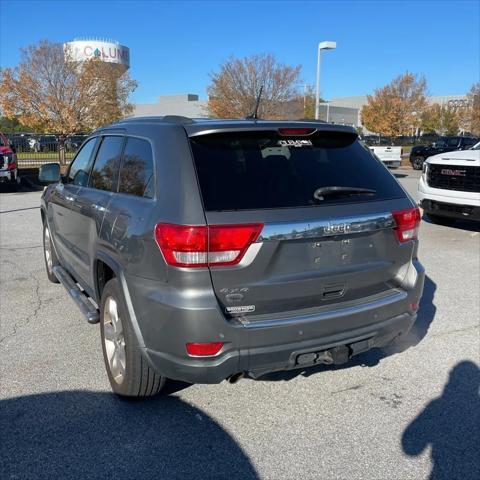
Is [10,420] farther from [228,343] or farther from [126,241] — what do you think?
[228,343]

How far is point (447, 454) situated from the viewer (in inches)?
109

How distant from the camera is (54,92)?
2264 cm

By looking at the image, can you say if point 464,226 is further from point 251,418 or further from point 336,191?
point 251,418

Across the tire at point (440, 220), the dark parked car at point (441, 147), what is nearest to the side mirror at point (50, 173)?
the tire at point (440, 220)

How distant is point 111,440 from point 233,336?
3.25 feet

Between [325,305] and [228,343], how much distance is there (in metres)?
0.64

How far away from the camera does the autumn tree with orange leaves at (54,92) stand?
73.5 feet

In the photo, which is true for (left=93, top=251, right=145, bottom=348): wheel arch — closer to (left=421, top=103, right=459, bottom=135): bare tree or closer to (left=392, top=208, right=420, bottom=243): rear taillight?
(left=392, top=208, right=420, bottom=243): rear taillight

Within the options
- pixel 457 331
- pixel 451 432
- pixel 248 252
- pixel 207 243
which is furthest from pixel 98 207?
pixel 457 331

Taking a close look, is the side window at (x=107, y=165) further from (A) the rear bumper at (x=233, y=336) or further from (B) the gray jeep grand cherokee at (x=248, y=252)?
(A) the rear bumper at (x=233, y=336)

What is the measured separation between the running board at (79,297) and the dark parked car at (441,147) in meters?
22.7

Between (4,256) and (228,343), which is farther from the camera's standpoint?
(4,256)

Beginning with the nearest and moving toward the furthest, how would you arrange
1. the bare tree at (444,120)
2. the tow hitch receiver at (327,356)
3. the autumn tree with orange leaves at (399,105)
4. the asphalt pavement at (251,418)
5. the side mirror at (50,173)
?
the asphalt pavement at (251,418)
the tow hitch receiver at (327,356)
the side mirror at (50,173)
the autumn tree with orange leaves at (399,105)
the bare tree at (444,120)

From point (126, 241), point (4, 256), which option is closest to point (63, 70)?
point (4, 256)
